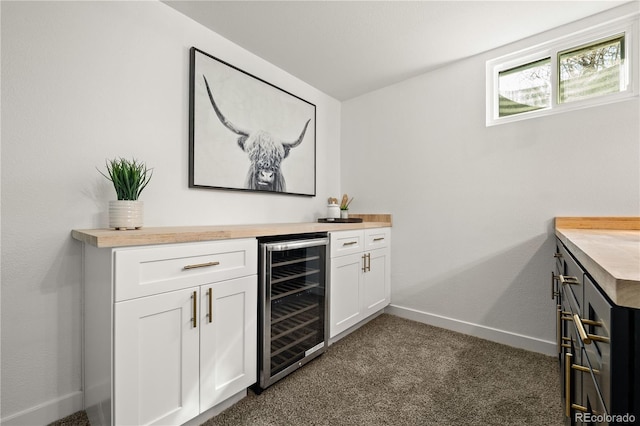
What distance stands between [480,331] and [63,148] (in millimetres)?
3134

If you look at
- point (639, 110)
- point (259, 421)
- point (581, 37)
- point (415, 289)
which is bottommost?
point (259, 421)

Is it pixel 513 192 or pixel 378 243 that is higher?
pixel 513 192

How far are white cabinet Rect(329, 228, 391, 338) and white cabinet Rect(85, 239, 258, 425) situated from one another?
0.77 m

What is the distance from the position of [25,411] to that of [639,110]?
3834mm

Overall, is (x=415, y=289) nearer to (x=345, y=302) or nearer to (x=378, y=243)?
(x=378, y=243)

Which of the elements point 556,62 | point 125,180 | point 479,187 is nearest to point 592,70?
point 556,62

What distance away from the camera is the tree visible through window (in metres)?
1.88

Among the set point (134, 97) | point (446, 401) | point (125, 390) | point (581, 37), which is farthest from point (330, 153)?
point (125, 390)

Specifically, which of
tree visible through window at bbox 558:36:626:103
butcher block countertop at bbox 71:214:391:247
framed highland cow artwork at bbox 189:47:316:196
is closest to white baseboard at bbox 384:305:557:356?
butcher block countertop at bbox 71:214:391:247

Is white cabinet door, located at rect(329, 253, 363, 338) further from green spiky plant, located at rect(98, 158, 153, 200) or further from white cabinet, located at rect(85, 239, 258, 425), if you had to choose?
green spiky plant, located at rect(98, 158, 153, 200)

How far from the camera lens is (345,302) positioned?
7.34ft

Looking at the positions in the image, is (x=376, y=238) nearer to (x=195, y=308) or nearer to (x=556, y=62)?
(x=195, y=308)

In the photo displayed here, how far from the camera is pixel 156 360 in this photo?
118 cm

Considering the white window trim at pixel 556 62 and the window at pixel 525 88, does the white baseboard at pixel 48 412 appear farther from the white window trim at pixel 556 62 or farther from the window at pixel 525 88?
the window at pixel 525 88
